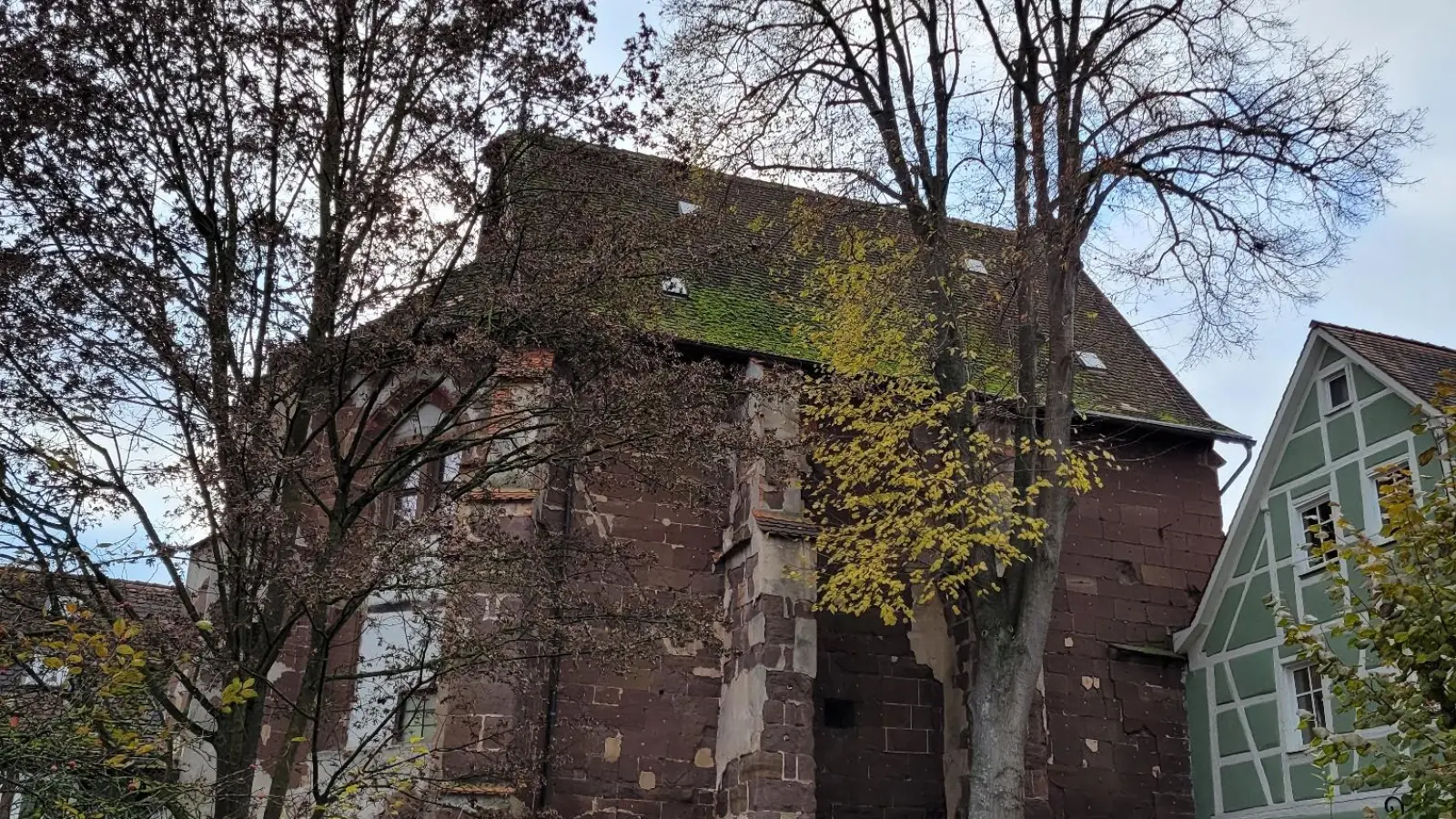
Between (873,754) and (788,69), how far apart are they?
7.46 meters

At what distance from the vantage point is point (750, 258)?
48.9ft

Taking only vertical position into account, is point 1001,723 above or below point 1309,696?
below

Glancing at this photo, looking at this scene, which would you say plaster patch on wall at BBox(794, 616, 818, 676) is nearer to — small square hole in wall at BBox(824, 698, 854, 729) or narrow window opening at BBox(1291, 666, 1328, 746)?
small square hole in wall at BBox(824, 698, 854, 729)

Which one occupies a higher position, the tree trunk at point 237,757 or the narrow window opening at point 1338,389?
the narrow window opening at point 1338,389

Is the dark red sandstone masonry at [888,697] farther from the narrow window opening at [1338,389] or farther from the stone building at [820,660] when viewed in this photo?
the narrow window opening at [1338,389]

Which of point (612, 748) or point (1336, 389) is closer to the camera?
point (612, 748)

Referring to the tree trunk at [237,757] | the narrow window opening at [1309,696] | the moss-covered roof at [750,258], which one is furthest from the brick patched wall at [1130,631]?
the tree trunk at [237,757]

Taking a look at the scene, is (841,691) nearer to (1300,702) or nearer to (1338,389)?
(1300,702)

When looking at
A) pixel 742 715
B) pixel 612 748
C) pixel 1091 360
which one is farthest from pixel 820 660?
pixel 1091 360

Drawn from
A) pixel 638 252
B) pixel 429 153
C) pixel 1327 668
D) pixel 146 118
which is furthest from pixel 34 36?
pixel 1327 668

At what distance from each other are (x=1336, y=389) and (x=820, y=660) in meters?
6.46

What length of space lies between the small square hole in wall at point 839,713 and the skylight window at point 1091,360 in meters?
6.36

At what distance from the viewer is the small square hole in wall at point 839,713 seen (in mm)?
14062

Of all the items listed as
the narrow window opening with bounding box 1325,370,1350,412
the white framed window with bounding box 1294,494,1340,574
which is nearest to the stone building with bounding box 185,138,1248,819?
the white framed window with bounding box 1294,494,1340,574
